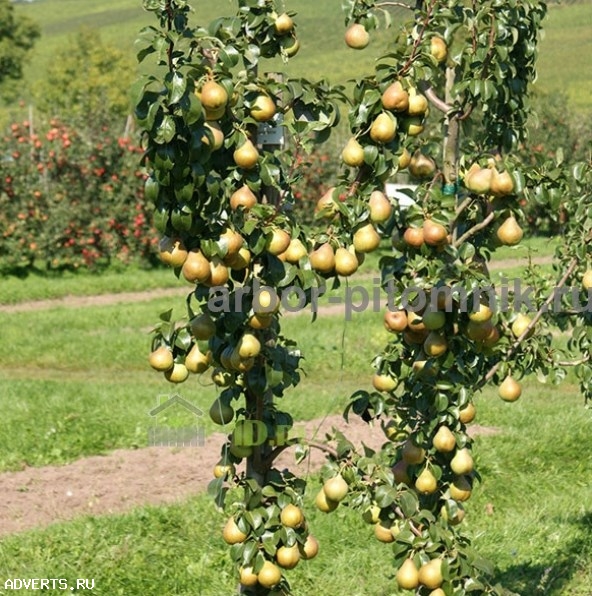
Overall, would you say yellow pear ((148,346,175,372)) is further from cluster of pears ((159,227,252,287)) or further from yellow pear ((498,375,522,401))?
yellow pear ((498,375,522,401))

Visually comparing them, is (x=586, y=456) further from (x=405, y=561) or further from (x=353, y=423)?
(x=405, y=561)

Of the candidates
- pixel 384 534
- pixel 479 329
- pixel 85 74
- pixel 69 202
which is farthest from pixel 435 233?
pixel 85 74

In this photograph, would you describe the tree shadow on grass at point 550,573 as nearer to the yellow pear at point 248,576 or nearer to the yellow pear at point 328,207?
the yellow pear at point 248,576

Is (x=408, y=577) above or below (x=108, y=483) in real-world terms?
above

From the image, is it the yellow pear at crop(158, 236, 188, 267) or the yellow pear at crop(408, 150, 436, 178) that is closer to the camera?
the yellow pear at crop(158, 236, 188, 267)

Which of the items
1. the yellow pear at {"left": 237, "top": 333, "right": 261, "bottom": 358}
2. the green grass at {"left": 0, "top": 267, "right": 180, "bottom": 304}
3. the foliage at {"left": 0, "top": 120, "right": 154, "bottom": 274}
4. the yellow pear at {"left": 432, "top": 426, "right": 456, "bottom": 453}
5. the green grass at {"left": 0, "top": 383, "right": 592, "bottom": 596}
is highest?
the yellow pear at {"left": 237, "top": 333, "right": 261, "bottom": 358}

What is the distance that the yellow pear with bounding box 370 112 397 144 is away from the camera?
2789 millimetres

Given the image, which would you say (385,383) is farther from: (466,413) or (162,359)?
(162,359)

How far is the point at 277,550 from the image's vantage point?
2.93 metres

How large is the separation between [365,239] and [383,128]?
30 centimetres

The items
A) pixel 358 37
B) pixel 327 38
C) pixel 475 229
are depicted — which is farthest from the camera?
pixel 327 38

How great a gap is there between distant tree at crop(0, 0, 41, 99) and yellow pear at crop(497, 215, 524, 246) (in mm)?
39796

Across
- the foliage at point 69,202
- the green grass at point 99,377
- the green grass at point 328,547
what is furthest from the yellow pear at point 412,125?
the foliage at point 69,202

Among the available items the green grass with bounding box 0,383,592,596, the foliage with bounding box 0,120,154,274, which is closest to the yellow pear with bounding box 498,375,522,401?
the green grass with bounding box 0,383,592,596
